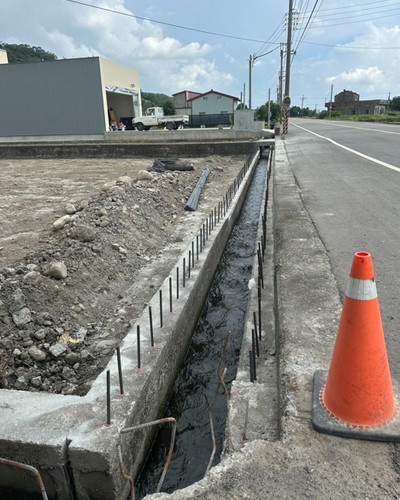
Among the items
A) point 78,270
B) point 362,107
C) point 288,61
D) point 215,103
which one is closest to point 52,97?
point 288,61

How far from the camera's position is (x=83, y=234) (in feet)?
17.3

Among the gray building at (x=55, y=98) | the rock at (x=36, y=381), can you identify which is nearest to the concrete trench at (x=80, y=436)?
the rock at (x=36, y=381)

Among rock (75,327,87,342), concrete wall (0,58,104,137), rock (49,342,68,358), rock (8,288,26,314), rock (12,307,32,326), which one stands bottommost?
rock (75,327,87,342)

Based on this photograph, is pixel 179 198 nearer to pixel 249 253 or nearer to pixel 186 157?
pixel 249 253

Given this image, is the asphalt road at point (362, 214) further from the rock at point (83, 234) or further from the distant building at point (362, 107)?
the distant building at point (362, 107)

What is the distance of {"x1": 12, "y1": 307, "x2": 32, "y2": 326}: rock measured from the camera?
11.5 feet

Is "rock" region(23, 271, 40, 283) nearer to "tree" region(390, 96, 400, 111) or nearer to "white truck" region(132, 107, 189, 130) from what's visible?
"white truck" region(132, 107, 189, 130)

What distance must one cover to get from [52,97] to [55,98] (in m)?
0.20

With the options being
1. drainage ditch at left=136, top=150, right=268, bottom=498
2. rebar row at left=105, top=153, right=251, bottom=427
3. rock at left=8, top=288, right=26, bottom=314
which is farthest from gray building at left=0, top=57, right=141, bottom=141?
rock at left=8, top=288, right=26, bottom=314

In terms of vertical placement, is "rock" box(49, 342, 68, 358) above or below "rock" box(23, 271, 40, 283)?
below

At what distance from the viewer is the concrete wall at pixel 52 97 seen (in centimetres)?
2603

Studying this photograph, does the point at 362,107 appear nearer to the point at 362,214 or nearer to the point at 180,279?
the point at 362,214

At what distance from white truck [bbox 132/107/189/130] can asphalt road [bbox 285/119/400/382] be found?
24.2 meters

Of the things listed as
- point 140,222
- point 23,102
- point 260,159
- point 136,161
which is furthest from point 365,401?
point 23,102
